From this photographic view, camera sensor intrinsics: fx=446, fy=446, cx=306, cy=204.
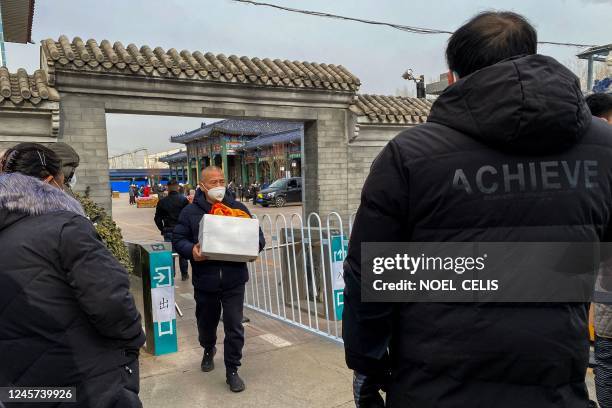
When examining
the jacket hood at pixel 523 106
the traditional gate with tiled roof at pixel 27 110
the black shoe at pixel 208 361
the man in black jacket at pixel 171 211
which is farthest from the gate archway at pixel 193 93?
the jacket hood at pixel 523 106

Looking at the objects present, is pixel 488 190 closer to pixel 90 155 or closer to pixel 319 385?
pixel 319 385

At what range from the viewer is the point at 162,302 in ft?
13.9

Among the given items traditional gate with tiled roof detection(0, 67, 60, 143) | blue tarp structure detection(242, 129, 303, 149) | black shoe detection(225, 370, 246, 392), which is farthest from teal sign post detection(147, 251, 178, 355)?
blue tarp structure detection(242, 129, 303, 149)

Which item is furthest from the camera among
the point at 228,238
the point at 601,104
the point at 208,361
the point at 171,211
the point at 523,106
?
the point at 171,211

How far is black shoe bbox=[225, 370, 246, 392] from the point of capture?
11.5 ft

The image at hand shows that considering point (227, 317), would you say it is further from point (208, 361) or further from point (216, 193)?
point (216, 193)

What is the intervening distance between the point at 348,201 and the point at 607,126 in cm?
729

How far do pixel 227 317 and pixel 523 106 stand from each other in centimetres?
297

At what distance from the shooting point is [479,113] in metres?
1.20

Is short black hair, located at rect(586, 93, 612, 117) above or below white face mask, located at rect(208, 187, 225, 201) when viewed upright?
above

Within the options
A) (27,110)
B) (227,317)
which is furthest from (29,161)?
(27,110)

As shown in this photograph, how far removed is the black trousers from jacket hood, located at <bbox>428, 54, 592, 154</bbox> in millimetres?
2775

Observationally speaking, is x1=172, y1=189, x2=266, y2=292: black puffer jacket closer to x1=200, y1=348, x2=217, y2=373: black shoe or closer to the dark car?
x1=200, y1=348, x2=217, y2=373: black shoe

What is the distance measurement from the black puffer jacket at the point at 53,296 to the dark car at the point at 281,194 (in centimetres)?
2636
